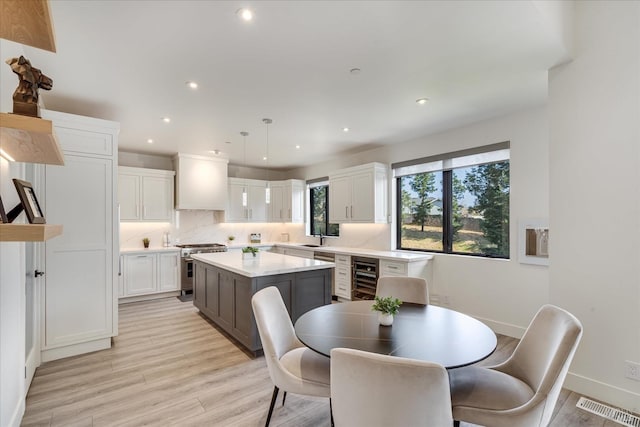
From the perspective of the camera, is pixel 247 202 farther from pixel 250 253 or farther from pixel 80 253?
pixel 80 253

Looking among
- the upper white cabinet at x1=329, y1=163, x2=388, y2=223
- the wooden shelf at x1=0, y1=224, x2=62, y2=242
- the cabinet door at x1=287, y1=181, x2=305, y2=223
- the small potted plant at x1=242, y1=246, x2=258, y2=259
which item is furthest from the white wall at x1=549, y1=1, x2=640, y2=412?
the cabinet door at x1=287, y1=181, x2=305, y2=223

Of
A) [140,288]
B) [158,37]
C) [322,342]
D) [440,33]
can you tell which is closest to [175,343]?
[140,288]

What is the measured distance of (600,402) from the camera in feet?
7.85

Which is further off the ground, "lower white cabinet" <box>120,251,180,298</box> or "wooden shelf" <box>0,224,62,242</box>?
"wooden shelf" <box>0,224,62,242</box>

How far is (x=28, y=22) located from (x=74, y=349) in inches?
139

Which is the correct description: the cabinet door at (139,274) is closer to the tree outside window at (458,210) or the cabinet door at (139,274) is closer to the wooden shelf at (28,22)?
the tree outside window at (458,210)

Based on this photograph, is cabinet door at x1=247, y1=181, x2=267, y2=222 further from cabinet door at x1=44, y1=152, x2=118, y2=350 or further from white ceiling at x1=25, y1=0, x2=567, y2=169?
cabinet door at x1=44, y1=152, x2=118, y2=350

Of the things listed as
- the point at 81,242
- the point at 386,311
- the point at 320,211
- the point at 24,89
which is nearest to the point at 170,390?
the point at 81,242

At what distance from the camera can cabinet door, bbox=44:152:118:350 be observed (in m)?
3.15

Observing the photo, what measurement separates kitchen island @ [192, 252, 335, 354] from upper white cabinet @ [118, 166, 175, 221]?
2.32 metres

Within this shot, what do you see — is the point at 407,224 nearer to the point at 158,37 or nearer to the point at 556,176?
the point at 556,176

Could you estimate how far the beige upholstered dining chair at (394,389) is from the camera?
3.81ft

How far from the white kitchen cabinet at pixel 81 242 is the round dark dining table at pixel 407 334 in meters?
2.59

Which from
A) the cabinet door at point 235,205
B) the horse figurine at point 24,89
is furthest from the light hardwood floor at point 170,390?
the cabinet door at point 235,205
